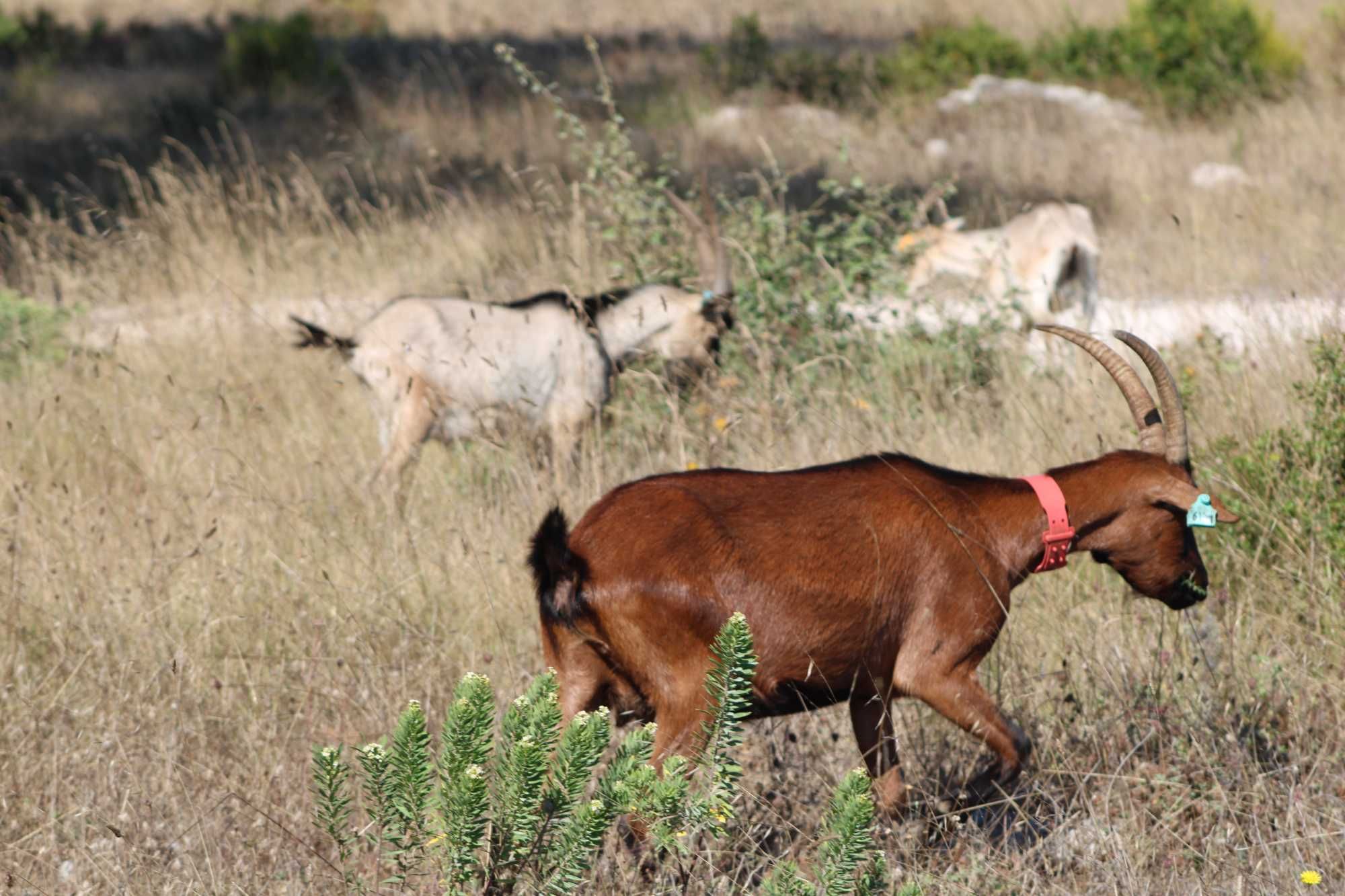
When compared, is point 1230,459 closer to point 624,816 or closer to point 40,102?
point 624,816

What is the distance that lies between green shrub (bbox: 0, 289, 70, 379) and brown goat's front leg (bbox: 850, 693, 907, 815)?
19.3ft

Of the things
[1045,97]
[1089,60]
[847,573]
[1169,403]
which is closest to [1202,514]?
[1169,403]

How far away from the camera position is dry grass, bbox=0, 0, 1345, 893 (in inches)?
150

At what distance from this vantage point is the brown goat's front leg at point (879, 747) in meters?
3.84

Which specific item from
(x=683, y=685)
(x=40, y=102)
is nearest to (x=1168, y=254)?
(x=683, y=685)

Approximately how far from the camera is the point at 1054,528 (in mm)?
3811

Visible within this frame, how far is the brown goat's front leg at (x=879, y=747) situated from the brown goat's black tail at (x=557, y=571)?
870 mm

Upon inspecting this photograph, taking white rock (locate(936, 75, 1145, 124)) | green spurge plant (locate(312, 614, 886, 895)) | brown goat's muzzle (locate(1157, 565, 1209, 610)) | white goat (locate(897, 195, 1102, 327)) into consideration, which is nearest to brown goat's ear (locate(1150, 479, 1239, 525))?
brown goat's muzzle (locate(1157, 565, 1209, 610))

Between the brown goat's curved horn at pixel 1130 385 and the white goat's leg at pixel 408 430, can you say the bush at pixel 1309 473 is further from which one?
the white goat's leg at pixel 408 430

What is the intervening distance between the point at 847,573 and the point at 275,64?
1733 centimetres

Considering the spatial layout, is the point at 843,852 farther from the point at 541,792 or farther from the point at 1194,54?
the point at 1194,54

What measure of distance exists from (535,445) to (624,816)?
364cm

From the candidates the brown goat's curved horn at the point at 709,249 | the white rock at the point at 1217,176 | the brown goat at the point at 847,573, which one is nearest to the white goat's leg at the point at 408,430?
the brown goat's curved horn at the point at 709,249

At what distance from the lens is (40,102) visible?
17781mm
